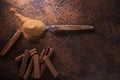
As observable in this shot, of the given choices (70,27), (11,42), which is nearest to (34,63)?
(11,42)

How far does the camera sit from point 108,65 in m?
1.97

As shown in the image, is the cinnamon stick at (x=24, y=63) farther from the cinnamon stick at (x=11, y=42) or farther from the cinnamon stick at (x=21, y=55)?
the cinnamon stick at (x=11, y=42)

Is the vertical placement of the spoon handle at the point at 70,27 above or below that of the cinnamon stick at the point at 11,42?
above

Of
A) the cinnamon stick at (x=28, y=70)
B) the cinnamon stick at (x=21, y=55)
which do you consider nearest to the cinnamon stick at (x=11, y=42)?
the cinnamon stick at (x=21, y=55)

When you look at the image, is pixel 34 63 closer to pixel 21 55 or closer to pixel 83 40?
pixel 21 55

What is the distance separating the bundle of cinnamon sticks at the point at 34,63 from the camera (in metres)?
1.94

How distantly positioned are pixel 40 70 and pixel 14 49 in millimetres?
301

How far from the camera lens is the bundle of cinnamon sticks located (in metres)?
1.94

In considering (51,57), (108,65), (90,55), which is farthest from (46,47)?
(108,65)

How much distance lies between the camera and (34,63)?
1.95 meters

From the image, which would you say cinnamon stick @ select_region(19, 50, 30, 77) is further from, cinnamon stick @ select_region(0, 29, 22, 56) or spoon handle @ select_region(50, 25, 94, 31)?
spoon handle @ select_region(50, 25, 94, 31)

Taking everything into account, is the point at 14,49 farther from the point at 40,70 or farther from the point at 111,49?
the point at 111,49

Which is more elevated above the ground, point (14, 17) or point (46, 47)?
point (14, 17)

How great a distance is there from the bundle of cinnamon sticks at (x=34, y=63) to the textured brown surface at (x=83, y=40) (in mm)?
48
